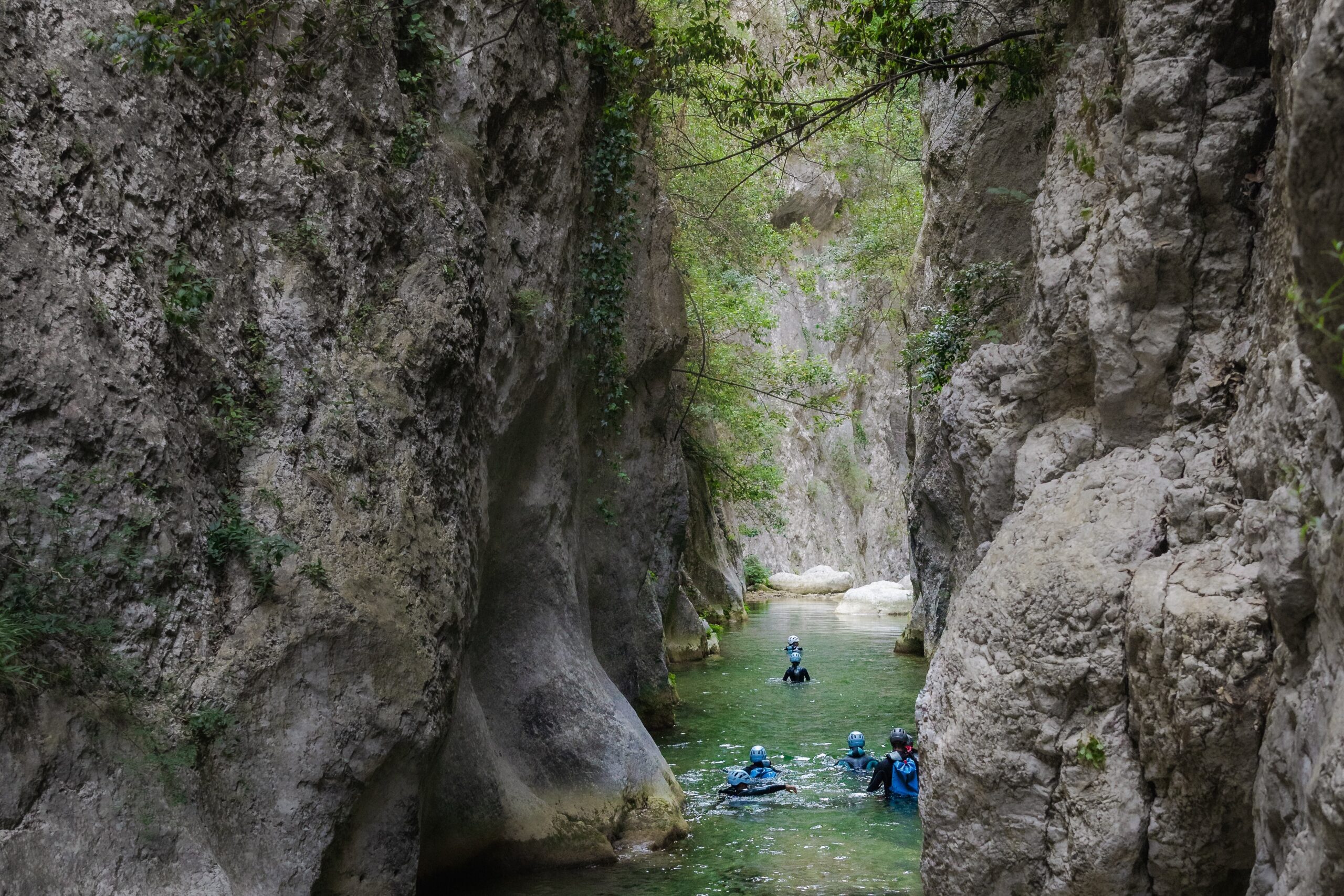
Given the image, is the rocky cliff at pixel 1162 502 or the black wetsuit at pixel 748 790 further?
the black wetsuit at pixel 748 790

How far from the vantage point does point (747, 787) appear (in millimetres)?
Result: 10906

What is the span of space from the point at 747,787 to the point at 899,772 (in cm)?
165

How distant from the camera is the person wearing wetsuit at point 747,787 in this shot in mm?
10898

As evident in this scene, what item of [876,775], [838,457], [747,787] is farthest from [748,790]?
[838,457]

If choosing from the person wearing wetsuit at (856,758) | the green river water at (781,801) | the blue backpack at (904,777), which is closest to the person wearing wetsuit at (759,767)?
the green river water at (781,801)

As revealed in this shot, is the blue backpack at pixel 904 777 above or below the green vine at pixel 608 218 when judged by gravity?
below

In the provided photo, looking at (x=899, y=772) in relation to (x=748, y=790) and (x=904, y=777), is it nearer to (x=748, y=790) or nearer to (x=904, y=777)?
(x=904, y=777)

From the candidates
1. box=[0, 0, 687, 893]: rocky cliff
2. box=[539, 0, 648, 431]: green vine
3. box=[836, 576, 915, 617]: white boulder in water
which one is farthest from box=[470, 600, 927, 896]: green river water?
box=[836, 576, 915, 617]: white boulder in water

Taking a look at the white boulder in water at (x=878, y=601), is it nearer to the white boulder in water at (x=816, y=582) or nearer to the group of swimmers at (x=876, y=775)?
the white boulder in water at (x=816, y=582)

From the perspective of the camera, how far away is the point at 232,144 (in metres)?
6.73

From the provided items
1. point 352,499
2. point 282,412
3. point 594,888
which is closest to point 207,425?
point 282,412

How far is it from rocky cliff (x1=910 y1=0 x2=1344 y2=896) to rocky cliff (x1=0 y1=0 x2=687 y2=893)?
370 centimetres

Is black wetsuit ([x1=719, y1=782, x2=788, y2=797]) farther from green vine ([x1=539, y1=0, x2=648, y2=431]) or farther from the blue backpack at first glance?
green vine ([x1=539, y1=0, x2=648, y2=431])

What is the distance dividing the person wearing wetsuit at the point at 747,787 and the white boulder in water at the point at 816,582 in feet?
106
